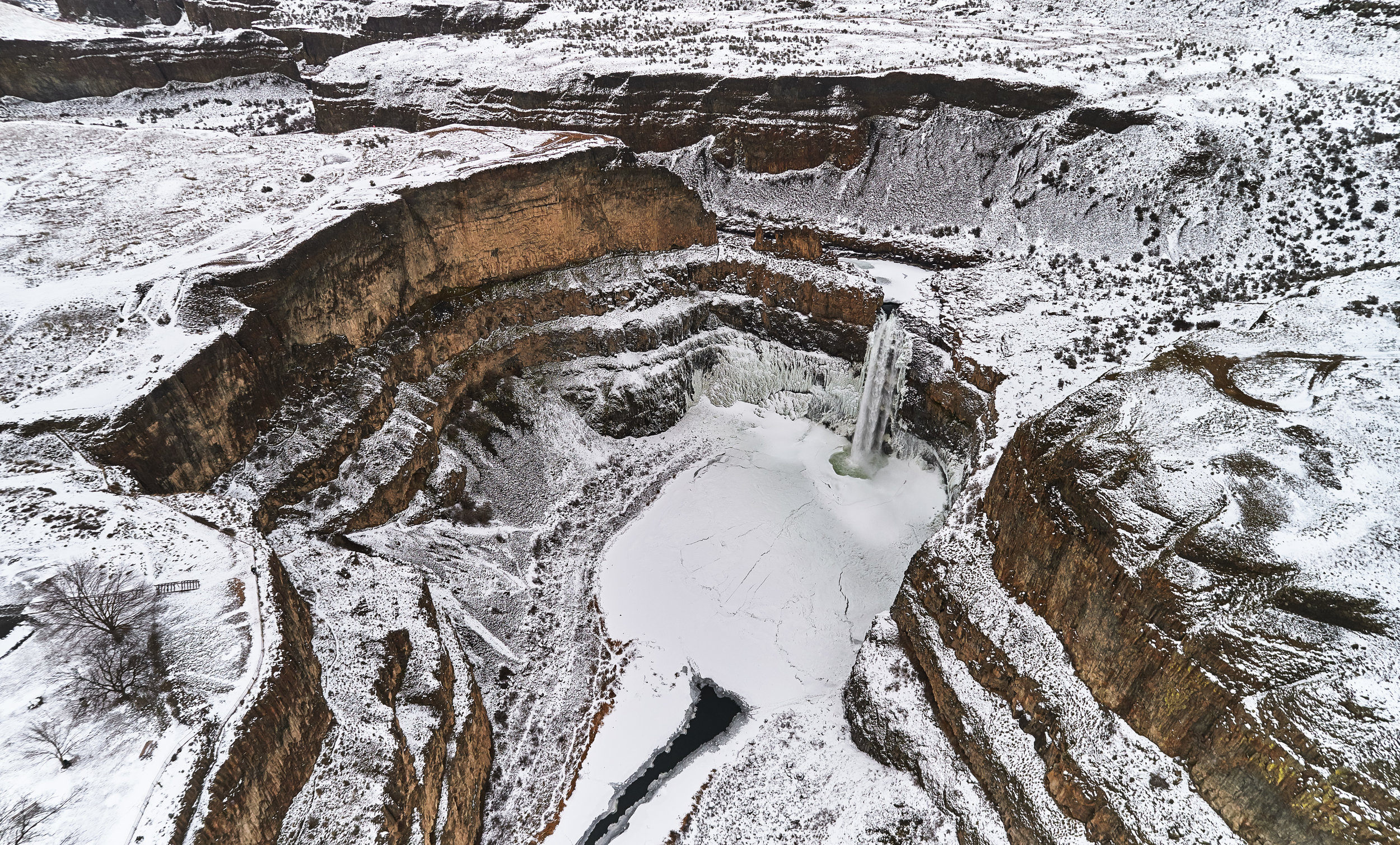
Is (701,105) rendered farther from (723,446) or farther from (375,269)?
(375,269)

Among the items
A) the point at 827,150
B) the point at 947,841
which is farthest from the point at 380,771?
the point at 827,150

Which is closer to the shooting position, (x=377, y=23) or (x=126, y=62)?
(x=126, y=62)

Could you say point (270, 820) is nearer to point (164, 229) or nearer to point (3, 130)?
point (164, 229)

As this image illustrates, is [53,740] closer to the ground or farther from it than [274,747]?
farther from it

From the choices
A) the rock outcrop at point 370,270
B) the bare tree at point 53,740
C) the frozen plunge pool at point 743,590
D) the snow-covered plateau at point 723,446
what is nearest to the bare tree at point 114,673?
the snow-covered plateau at point 723,446

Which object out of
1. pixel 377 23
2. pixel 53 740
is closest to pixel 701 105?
pixel 377 23

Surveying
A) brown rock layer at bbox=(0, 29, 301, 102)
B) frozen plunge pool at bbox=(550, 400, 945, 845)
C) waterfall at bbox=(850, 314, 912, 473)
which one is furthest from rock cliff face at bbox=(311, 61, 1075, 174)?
frozen plunge pool at bbox=(550, 400, 945, 845)

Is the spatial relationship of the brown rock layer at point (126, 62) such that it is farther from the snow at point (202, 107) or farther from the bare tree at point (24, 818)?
the bare tree at point (24, 818)

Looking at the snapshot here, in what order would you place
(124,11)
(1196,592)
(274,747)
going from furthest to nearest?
(124,11) → (1196,592) → (274,747)
